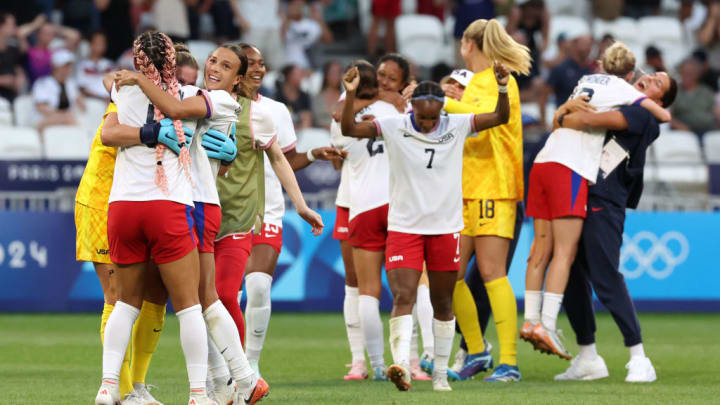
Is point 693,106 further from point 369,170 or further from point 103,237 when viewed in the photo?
point 103,237

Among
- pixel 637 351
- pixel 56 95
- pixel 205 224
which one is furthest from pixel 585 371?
pixel 56 95

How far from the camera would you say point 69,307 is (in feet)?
49.8

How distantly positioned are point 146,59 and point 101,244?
156cm

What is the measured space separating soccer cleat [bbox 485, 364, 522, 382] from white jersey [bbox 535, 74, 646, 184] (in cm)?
150

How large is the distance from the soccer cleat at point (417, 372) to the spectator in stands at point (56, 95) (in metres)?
10.0

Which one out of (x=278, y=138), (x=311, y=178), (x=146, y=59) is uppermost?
(x=146, y=59)

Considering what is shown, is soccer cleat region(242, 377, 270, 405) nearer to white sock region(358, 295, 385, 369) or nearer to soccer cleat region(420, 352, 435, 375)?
white sock region(358, 295, 385, 369)

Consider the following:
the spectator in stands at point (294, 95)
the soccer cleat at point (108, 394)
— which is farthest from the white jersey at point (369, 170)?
the spectator in stands at point (294, 95)

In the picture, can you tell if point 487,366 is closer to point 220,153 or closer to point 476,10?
point 220,153

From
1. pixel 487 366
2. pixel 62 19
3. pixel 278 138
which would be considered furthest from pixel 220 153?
pixel 62 19

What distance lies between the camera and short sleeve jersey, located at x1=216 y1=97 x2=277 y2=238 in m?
7.89

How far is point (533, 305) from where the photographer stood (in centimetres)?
943

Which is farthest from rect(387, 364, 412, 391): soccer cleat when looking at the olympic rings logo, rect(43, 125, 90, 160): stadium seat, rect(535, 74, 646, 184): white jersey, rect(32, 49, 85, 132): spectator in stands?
rect(32, 49, 85, 132): spectator in stands

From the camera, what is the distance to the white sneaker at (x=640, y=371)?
357 inches
